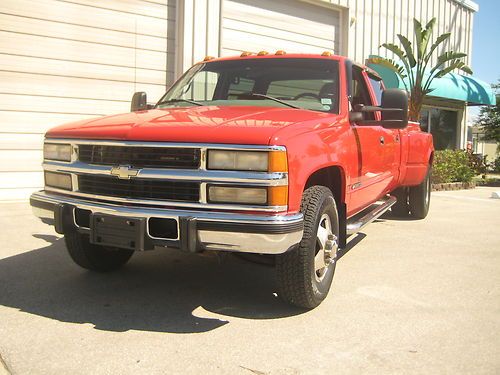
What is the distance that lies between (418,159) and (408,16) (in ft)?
30.3

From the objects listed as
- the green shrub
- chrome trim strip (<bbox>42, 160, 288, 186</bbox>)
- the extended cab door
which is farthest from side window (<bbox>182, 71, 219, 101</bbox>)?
the green shrub

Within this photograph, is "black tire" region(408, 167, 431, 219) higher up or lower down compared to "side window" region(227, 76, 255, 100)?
lower down

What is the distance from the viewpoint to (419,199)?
24.1 feet

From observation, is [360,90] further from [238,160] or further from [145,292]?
[145,292]

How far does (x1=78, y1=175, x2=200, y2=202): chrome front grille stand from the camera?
9.98 feet

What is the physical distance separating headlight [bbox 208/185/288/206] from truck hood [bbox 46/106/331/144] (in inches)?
10.6

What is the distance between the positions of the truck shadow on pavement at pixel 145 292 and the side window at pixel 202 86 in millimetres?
1498

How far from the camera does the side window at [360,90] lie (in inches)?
189

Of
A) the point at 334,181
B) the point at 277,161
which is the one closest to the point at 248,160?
the point at 277,161

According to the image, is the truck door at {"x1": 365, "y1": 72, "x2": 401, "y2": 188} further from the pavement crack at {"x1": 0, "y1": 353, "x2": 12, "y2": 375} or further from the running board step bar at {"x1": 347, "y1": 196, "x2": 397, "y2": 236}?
the pavement crack at {"x1": 0, "y1": 353, "x2": 12, "y2": 375}

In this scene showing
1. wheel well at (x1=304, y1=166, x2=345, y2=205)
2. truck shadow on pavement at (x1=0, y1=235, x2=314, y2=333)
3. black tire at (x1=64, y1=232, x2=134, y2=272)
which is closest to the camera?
truck shadow on pavement at (x1=0, y1=235, x2=314, y2=333)

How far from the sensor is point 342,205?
3.92m

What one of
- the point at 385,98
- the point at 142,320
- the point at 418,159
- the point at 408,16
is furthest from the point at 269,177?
the point at 408,16

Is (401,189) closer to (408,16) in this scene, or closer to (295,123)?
(295,123)
